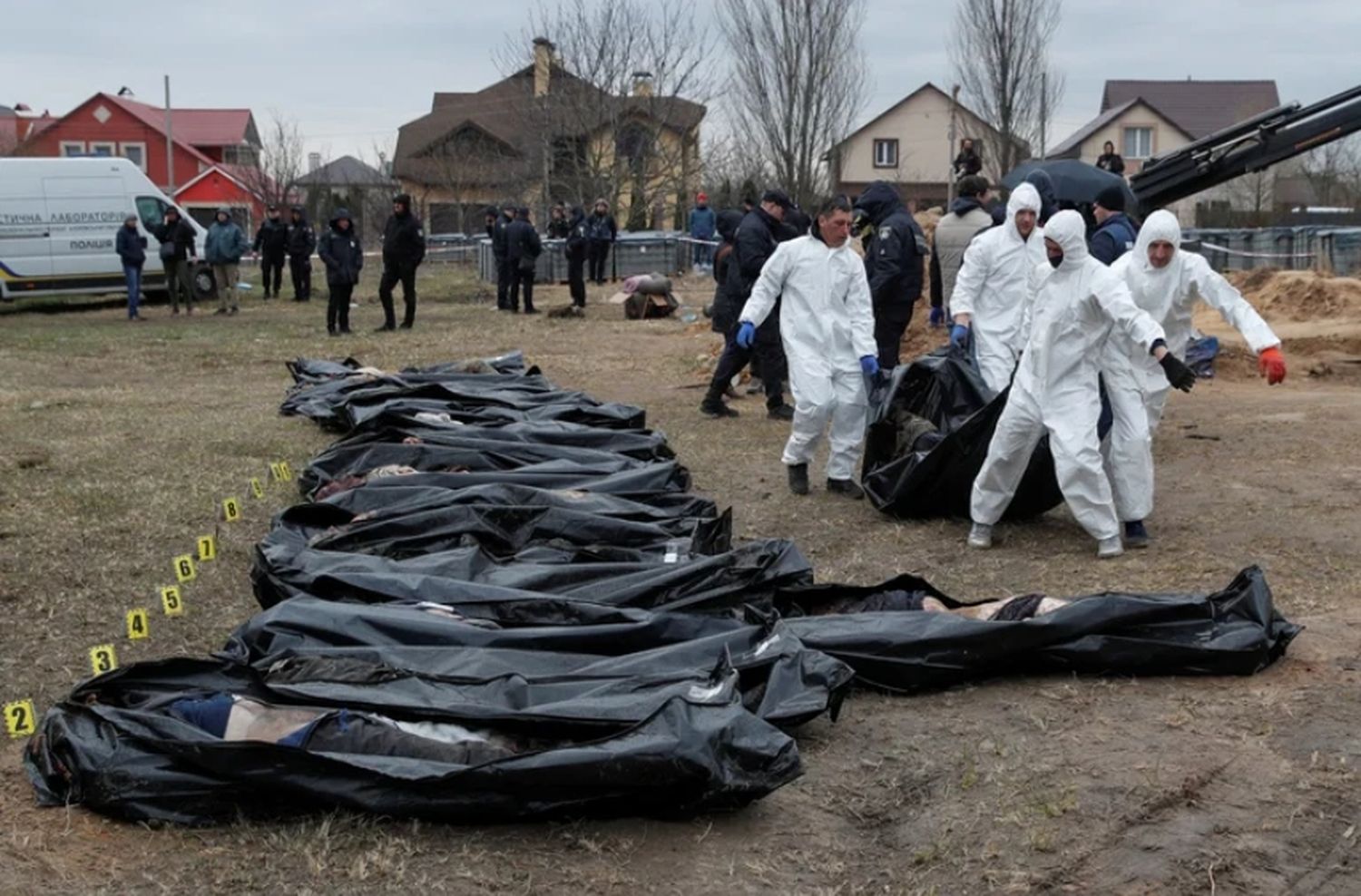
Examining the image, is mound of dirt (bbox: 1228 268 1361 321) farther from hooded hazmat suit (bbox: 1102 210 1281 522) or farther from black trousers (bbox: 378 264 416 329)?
hooded hazmat suit (bbox: 1102 210 1281 522)

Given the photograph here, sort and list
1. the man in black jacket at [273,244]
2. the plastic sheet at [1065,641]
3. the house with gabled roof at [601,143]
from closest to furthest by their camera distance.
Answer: the plastic sheet at [1065,641]
the man in black jacket at [273,244]
the house with gabled roof at [601,143]

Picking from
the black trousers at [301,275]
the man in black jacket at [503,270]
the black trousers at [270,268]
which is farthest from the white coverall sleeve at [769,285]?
the black trousers at [270,268]

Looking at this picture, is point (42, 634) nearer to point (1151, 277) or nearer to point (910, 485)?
point (910, 485)

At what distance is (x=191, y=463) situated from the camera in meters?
9.38

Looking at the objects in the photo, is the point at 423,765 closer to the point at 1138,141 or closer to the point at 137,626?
the point at 137,626

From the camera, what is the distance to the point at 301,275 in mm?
24656

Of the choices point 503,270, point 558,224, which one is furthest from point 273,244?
point 558,224

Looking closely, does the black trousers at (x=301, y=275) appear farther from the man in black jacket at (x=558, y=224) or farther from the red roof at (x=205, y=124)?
the red roof at (x=205, y=124)

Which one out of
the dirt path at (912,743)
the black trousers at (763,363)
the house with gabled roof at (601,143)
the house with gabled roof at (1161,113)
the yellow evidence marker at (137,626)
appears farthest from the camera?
the house with gabled roof at (1161,113)

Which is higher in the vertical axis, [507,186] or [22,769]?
[507,186]

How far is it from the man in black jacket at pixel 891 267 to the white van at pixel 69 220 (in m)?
15.2

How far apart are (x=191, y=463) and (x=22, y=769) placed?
17.6 feet

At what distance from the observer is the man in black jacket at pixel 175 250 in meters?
21.8

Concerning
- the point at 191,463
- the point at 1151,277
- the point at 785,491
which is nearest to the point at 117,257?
the point at 191,463
